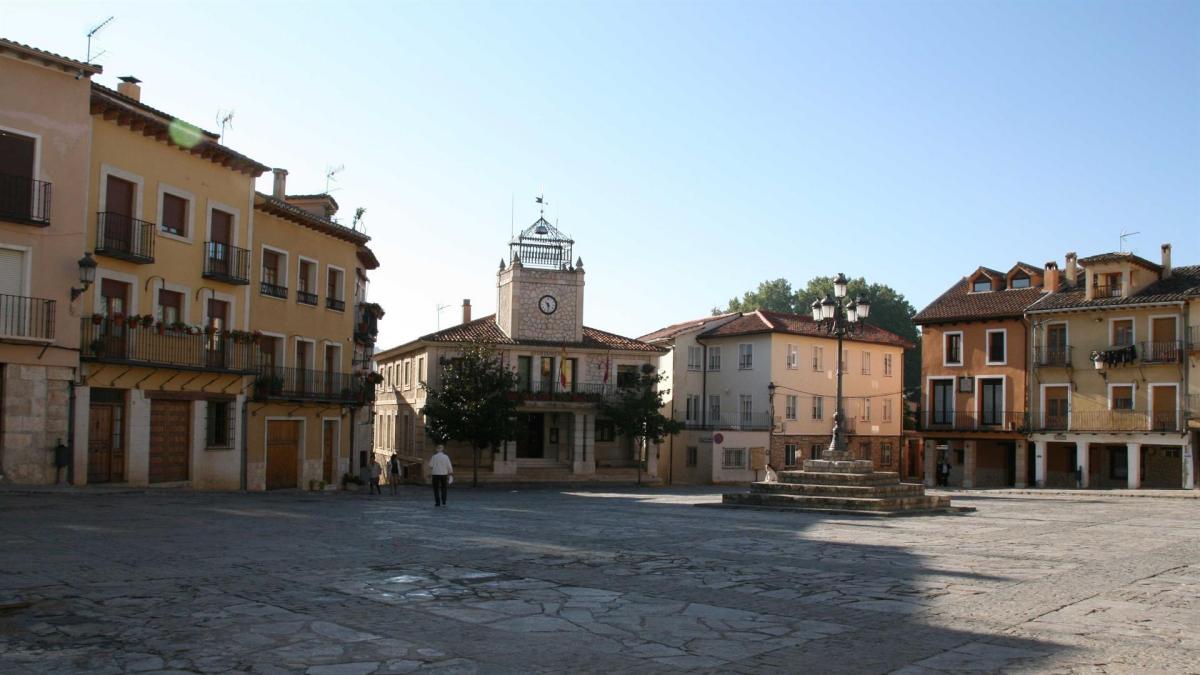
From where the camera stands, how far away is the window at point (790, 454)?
5397 centimetres

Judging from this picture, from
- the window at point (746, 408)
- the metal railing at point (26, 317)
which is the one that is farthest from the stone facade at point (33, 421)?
the window at point (746, 408)

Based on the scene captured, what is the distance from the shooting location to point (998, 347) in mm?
49812

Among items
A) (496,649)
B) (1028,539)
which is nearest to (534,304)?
(1028,539)

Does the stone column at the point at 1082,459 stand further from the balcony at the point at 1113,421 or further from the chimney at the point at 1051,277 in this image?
the chimney at the point at 1051,277

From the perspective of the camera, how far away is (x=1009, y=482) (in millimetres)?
50812

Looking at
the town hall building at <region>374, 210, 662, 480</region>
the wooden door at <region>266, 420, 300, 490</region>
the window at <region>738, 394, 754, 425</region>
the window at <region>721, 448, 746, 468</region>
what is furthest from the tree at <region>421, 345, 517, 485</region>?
the window at <region>738, 394, 754, 425</region>

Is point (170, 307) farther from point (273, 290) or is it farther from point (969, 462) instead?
point (969, 462)

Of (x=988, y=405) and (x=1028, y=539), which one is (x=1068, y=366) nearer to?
(x=988, y=405)

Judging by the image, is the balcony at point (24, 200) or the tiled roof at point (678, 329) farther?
the tiled roof at point (678, 329)

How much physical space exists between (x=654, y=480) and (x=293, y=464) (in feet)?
69.7

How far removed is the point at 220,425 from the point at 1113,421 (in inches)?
1476

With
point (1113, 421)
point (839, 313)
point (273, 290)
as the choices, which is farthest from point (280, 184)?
point (1113, 421)

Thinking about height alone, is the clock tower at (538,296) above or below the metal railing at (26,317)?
above

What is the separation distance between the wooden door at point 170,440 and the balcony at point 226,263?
3760 millimetres
